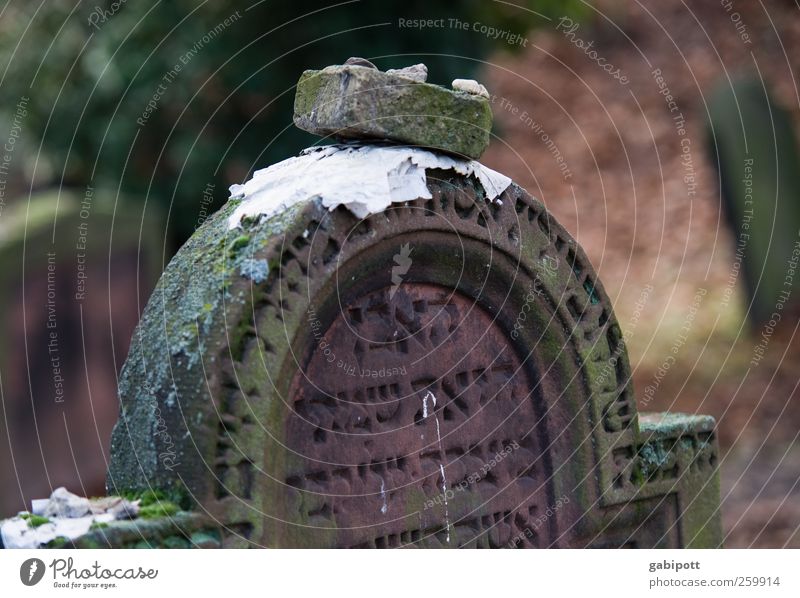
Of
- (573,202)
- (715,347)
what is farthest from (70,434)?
A: (573,202)

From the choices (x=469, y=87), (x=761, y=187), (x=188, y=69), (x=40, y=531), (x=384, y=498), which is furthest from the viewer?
(x=761, y=187)

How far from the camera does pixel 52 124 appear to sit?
724cm

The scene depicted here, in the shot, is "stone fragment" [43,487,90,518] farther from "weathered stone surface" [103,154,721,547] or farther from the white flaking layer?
the white flaking layer

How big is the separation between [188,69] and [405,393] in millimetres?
4220

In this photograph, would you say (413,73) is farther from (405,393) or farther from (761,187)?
(761,187)

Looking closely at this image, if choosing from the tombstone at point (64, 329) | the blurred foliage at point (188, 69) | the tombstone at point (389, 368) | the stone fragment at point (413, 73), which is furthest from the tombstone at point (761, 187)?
the stone fragment at point (413, 73)

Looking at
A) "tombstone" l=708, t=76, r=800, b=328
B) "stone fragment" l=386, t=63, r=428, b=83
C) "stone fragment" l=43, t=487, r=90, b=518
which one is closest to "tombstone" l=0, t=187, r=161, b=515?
"stone fragment" l=43, t=487, r=90, b=518

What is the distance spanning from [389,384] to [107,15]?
5.17 m

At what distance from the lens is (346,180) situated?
2.50 metres

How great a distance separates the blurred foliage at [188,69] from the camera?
591 centimetres

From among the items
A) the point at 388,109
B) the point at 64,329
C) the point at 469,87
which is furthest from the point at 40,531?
the point at 64,329

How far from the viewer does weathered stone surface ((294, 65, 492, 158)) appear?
8.28 feet

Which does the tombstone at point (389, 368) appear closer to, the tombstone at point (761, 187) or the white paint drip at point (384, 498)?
the white paint drip at point (384, 498)
